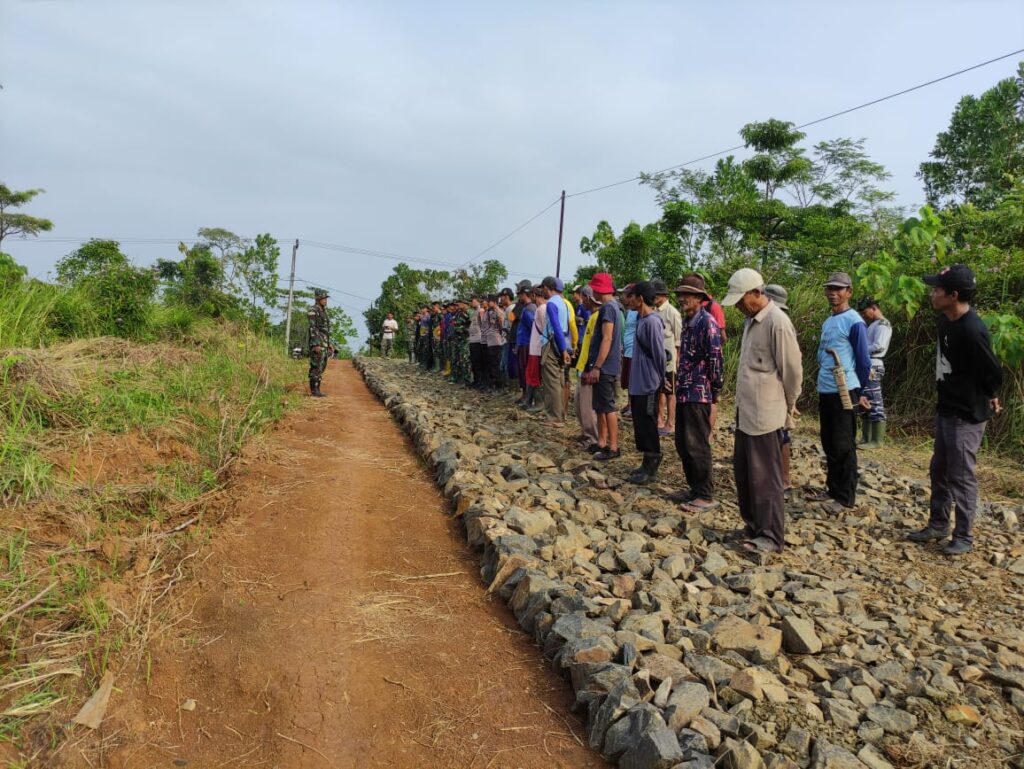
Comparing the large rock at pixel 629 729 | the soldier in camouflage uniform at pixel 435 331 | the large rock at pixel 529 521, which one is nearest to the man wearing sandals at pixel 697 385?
the large rock at pixel 529 521

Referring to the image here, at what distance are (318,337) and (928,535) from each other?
8.48m

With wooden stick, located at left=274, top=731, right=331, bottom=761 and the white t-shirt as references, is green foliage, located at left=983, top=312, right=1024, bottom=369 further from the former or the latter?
wooden stick, located at left=274, top=731, right=331, bottom=761

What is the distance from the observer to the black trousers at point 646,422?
5.65 meters

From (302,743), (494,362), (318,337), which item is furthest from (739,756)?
(494,362)

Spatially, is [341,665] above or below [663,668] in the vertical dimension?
below

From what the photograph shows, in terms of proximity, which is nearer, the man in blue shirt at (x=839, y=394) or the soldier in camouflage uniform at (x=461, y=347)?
the man in blue shirt at (x=839, y=394)

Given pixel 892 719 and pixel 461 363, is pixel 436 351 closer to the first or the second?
pixel 461 363

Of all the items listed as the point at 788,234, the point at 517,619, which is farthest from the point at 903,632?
the point at 788,234

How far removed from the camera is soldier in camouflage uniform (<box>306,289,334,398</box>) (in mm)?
10250

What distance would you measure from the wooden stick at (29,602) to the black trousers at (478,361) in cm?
924

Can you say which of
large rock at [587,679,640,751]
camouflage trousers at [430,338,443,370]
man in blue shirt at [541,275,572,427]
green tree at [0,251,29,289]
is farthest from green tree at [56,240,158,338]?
large rock at [587,679,640,751]

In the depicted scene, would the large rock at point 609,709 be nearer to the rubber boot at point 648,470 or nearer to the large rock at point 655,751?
the large rock at point 655,751

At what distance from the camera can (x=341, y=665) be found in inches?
117

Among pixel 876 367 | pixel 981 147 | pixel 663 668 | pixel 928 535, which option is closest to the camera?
pixel 663 668
